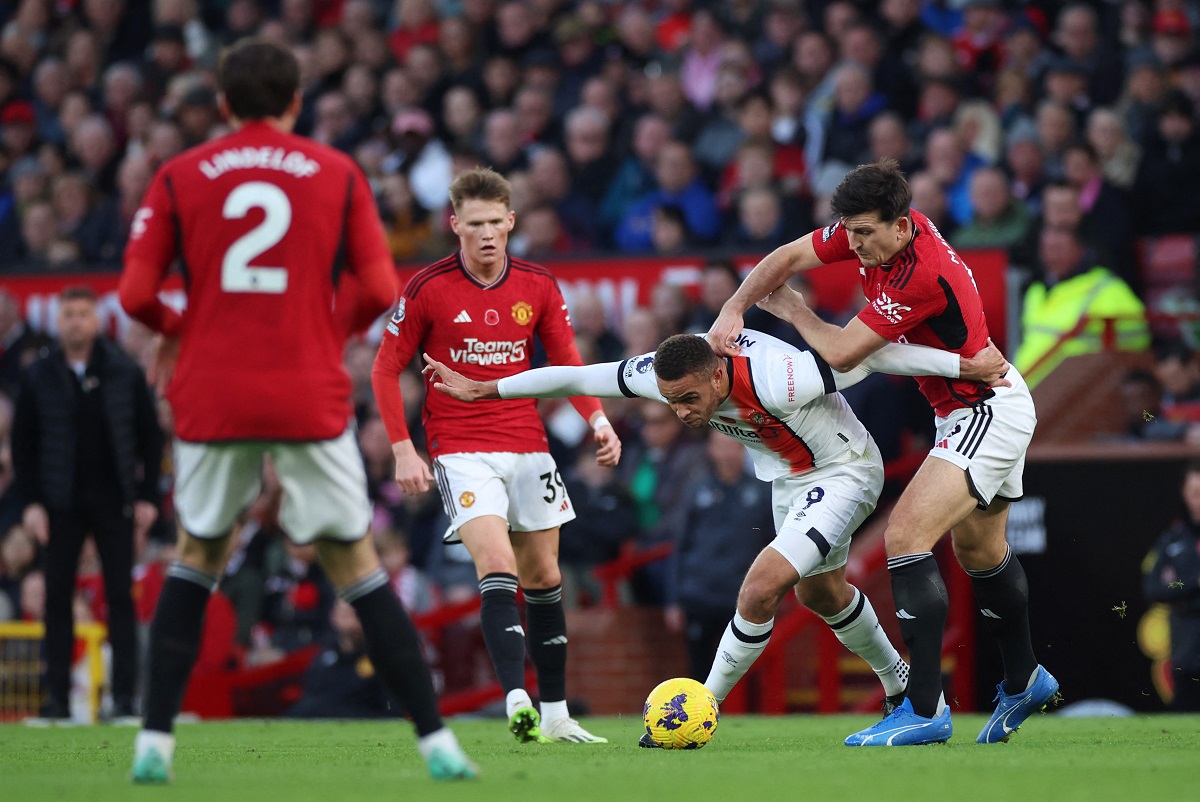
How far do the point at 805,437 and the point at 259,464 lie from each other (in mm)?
2869

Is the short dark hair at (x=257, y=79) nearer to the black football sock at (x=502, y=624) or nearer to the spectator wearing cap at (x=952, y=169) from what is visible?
A: the black football sock at (x=502, y=624)

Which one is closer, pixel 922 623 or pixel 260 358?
pixel 260 358

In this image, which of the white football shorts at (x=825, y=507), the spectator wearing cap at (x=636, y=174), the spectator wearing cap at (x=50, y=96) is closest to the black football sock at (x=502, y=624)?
the white football shorts at (x=825, y=507)

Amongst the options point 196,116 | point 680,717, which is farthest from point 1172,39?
point 196,116

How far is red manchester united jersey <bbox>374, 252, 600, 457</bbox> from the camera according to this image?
8.15 meters

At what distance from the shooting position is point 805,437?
24.7 feet

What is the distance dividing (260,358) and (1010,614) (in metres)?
3.80

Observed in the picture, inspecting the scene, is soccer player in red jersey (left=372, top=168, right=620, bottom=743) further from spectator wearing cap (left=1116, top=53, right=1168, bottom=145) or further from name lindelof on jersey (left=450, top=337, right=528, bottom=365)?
spectator wearing cap (left=1116, top=53, right=1168, bottom=145)

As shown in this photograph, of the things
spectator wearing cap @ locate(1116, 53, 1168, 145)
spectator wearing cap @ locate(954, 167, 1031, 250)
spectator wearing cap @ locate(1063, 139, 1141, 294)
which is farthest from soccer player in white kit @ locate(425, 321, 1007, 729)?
spectator wearing cap @ locate(1116, 53, 1168, 145)

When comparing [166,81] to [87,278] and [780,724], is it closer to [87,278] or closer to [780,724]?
[87,278]

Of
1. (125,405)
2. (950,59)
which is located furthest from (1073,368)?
(125,405)

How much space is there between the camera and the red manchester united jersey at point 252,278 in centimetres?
545

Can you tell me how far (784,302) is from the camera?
7641mm

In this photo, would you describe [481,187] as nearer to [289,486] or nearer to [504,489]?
[504,489]
